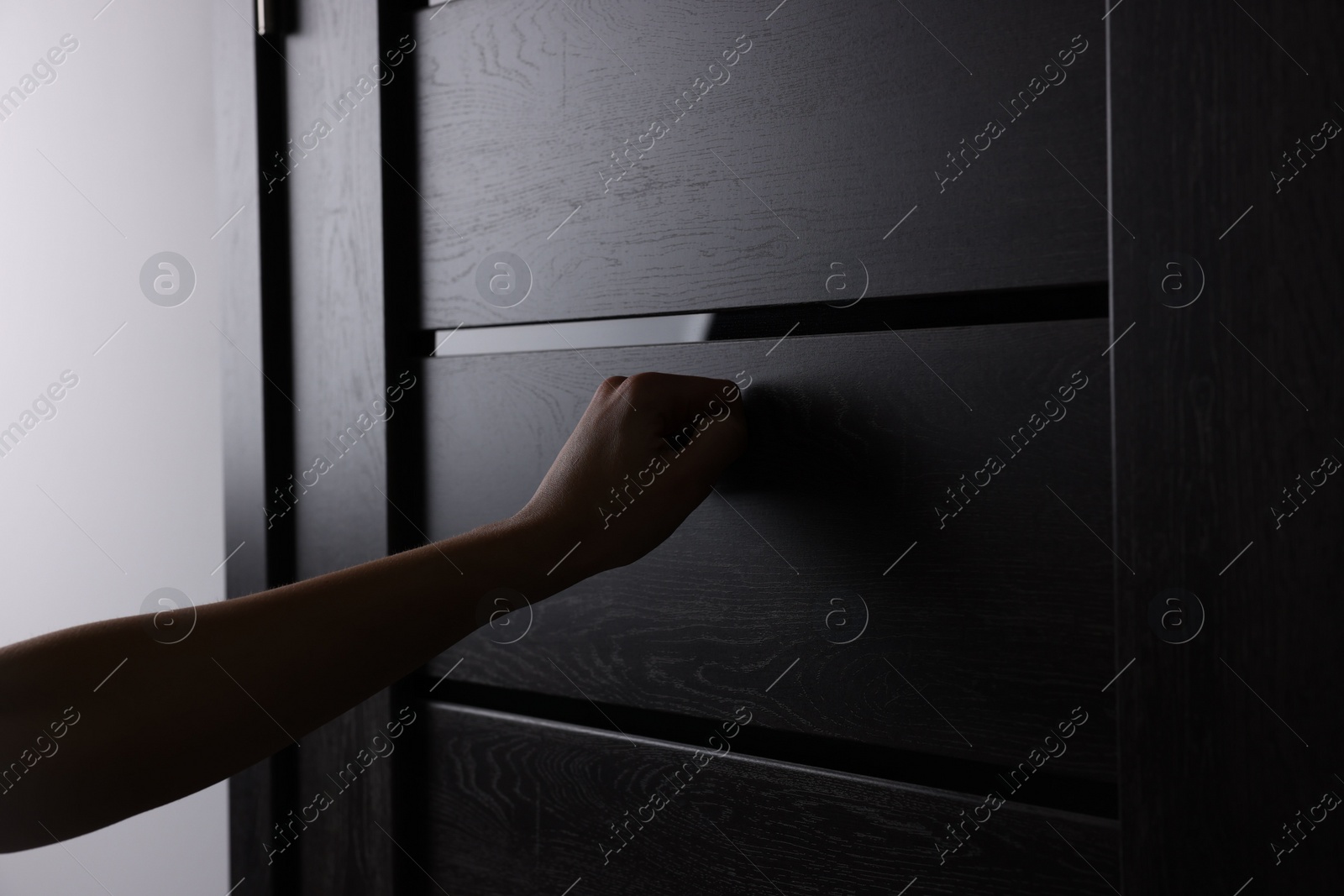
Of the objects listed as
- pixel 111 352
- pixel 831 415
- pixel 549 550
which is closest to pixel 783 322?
pixel 831 415

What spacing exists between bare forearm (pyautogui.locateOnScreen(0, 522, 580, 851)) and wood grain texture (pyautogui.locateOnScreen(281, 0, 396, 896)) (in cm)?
24

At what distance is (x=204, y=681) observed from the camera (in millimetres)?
436

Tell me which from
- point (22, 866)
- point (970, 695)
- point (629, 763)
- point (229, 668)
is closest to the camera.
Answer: point (229, 668)

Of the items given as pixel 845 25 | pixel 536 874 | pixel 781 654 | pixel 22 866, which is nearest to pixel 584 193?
pixel 845 25

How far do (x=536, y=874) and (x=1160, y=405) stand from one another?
1.72 feet

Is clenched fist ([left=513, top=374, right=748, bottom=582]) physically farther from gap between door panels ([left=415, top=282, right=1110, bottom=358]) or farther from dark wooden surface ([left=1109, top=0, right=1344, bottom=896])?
dark wooden surface ([left=1109, top=0, right=1344, bottom=896])

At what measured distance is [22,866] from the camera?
109 centimetres

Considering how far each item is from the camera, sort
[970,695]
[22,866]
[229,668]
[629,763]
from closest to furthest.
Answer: [229,668] < [970,695] < [629,763] < [22,866]

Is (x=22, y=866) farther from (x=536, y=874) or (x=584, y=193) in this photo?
(x=584, y=193)

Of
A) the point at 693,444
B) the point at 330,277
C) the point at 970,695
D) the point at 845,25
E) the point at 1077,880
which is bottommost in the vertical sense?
the point at 1077,880

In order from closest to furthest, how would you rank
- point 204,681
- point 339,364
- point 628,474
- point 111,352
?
1. point 204,681
2. point 628,474
3. point 339,364
4. point 111,352

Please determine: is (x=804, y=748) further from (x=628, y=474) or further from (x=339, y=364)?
(x=339, y=364)

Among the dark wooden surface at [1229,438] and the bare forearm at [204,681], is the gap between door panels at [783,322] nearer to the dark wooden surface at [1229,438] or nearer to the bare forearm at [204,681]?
the dark wooden surface at [1229,438]

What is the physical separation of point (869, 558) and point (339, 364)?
0.44m
